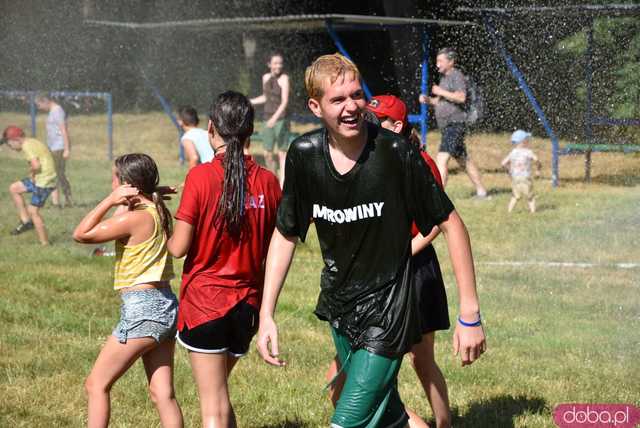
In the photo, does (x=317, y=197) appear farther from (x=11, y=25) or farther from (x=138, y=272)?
(x=11, y=25)

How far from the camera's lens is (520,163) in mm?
11945

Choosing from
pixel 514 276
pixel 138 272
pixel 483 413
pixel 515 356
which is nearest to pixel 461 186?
pixel 514 276

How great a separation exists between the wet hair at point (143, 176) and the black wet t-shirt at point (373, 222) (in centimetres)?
98

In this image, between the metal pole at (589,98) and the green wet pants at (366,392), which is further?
the metal pole at (589,98)

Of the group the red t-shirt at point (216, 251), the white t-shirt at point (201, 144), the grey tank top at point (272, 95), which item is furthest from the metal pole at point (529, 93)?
the red t-shirt at point (216, 251)

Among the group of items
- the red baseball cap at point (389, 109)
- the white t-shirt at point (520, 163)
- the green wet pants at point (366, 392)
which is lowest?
the green wet pants at point (366, 392)

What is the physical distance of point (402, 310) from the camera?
3.43 metres

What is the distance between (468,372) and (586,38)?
10852 millimetres

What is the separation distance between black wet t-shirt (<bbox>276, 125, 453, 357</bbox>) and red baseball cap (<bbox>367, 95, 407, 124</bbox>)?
35.6 inches

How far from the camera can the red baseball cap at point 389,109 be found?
4.35 m

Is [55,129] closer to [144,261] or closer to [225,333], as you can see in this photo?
[144,261]

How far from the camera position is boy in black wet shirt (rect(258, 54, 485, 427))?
Result: 3.34 m

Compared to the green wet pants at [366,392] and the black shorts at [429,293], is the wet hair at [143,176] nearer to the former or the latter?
the black shorts at [429,293]

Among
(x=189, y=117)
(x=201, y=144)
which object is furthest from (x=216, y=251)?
(x=189, y=117)
